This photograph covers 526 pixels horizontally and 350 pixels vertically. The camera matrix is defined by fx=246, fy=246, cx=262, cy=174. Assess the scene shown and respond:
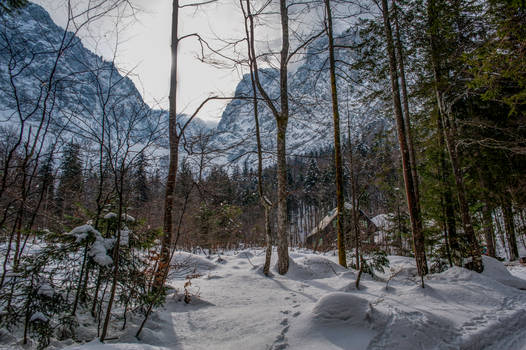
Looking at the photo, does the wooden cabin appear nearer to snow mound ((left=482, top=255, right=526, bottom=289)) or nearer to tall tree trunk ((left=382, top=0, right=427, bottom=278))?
tall tree trunk ((left=382, top=0, right=427, bottom=278))

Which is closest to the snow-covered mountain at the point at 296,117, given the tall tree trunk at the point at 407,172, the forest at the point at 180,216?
the forest at the point at 180,216

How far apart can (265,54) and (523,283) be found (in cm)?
814

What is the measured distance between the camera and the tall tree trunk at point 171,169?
3.87 m

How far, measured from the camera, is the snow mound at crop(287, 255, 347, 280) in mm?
6631

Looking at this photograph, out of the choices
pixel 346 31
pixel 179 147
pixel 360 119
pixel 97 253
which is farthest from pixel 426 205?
pixel 97 253

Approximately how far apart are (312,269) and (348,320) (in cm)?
402

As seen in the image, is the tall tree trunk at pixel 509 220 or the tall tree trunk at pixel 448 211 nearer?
the tall tree trunk at pixel 448 211

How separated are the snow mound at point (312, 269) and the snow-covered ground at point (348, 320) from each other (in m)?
1.64

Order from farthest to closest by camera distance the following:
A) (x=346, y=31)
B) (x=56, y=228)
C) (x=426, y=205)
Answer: (x=346, y=31), (x=426, y=205), (x=56, y=228)

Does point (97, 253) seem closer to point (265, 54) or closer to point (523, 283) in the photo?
point (265, 54)

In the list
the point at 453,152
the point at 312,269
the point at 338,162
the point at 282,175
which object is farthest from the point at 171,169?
the point at 453,152

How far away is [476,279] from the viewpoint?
468 cm

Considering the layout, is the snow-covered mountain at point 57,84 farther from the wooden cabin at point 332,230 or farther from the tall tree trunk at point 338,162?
the wooden cabin at point 332,230

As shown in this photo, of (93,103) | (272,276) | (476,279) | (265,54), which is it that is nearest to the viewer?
(93,103)
